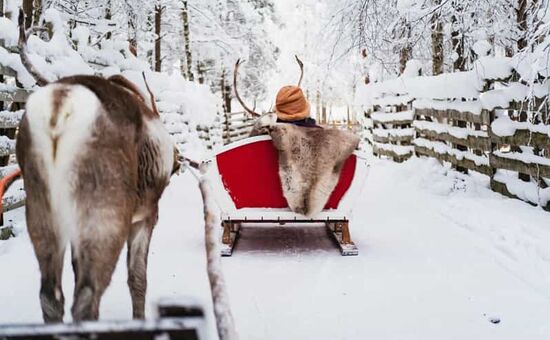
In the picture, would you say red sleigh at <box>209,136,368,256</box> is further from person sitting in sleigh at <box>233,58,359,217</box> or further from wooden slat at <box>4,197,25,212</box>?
wooden slat at <box>4,197,25,212</box>

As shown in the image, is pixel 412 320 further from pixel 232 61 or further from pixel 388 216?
pixel 232 61

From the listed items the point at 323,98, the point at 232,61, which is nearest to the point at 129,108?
the point at 232,61

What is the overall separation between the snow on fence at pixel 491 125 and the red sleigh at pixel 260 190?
1.89m

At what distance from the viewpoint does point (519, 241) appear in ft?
17.2

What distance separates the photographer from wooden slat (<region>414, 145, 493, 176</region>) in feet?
27.6

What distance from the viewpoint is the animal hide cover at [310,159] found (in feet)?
16.8

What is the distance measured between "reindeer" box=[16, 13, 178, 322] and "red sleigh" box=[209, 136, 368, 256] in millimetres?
2923

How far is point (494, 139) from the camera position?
313 inches

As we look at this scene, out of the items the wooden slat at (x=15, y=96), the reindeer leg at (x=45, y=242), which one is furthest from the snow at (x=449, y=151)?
the reindeer leg at (x=45, y=242)

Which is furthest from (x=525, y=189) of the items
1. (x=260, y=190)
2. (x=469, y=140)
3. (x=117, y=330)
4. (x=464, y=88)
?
(x=117, y=330)

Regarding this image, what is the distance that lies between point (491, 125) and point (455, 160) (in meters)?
1.70

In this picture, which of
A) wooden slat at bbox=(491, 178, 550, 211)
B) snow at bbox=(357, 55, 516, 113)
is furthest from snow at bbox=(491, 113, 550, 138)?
wooden slat at bbox=(491, 178, 550, 211)

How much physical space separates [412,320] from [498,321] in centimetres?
54

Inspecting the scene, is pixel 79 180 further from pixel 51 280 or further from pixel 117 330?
pixel 117 330
